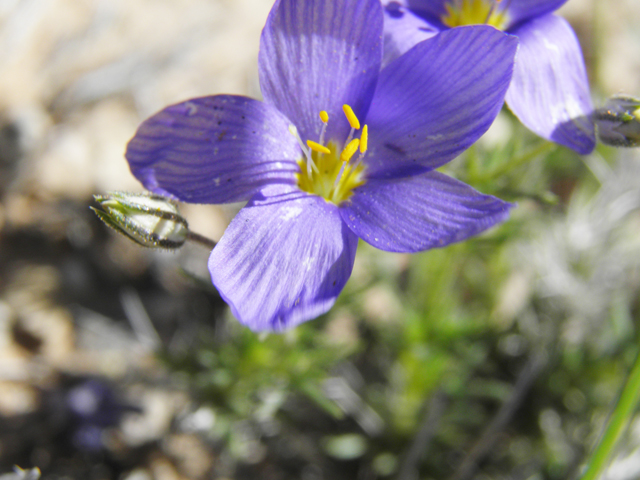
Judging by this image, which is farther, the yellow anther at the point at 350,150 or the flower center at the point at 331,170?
the flower center at the point at 331,170

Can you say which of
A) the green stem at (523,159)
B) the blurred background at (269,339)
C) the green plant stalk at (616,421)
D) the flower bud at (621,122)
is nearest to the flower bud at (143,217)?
the blurred background at (269,339)

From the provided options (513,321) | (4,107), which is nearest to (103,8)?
(4,107)

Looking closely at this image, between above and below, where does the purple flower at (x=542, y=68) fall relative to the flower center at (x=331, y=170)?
above

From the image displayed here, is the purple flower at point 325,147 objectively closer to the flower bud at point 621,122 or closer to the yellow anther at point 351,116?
the yellow anther at point 351,116

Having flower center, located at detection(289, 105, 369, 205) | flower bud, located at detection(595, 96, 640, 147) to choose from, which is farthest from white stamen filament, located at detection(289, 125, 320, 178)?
flower bud, located at detection(595, 96, 640, 147)

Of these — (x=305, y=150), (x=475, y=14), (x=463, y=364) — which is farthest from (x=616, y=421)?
(x=475, y=14)
